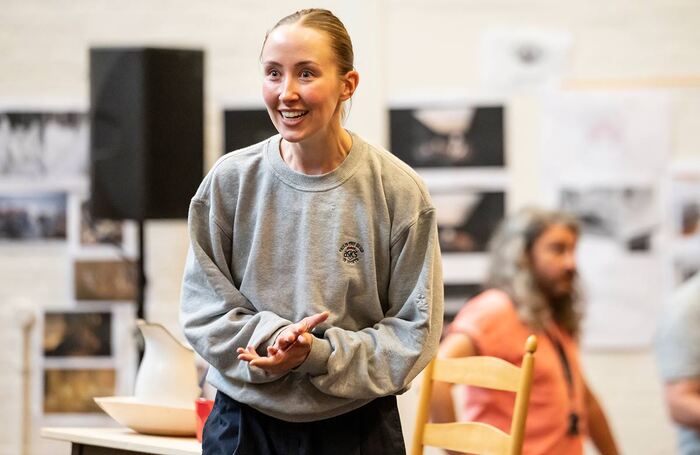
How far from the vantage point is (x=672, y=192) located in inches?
173

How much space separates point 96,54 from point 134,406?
2.16 metres

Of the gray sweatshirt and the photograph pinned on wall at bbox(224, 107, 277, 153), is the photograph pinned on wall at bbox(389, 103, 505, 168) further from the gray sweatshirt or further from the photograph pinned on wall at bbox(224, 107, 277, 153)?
the gray sweatshirt

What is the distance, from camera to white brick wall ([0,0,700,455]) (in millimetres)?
4363

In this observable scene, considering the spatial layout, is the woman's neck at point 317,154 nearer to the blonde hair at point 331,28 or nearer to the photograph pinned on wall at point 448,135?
the blonde hair at point 331,28

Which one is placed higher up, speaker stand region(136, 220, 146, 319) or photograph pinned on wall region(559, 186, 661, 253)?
photograph pinned on wall region(559, 186, 661, 253)

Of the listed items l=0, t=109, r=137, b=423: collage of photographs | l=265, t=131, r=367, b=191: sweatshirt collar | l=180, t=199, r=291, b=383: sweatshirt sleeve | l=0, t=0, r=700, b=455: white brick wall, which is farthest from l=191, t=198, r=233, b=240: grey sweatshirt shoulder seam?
l=0, t=109, r=137, b=423: collage of photographs

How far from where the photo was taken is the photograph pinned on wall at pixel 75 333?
452cm

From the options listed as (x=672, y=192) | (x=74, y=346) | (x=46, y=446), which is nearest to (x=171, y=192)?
(x=74, y=346)

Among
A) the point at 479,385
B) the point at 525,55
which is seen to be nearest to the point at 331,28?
the point at 479,385

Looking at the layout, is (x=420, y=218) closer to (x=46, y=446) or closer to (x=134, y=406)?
(x=134, y=406)

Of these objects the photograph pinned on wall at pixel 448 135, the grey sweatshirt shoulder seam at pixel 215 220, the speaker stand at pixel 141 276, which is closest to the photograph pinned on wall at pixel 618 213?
the photograph pinned on wall at pixel 448 135

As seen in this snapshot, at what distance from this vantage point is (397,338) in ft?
5.11

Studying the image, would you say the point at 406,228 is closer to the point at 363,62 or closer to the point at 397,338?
the point at 397,338

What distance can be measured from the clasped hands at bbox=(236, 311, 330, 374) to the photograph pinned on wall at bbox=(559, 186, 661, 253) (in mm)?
3078
